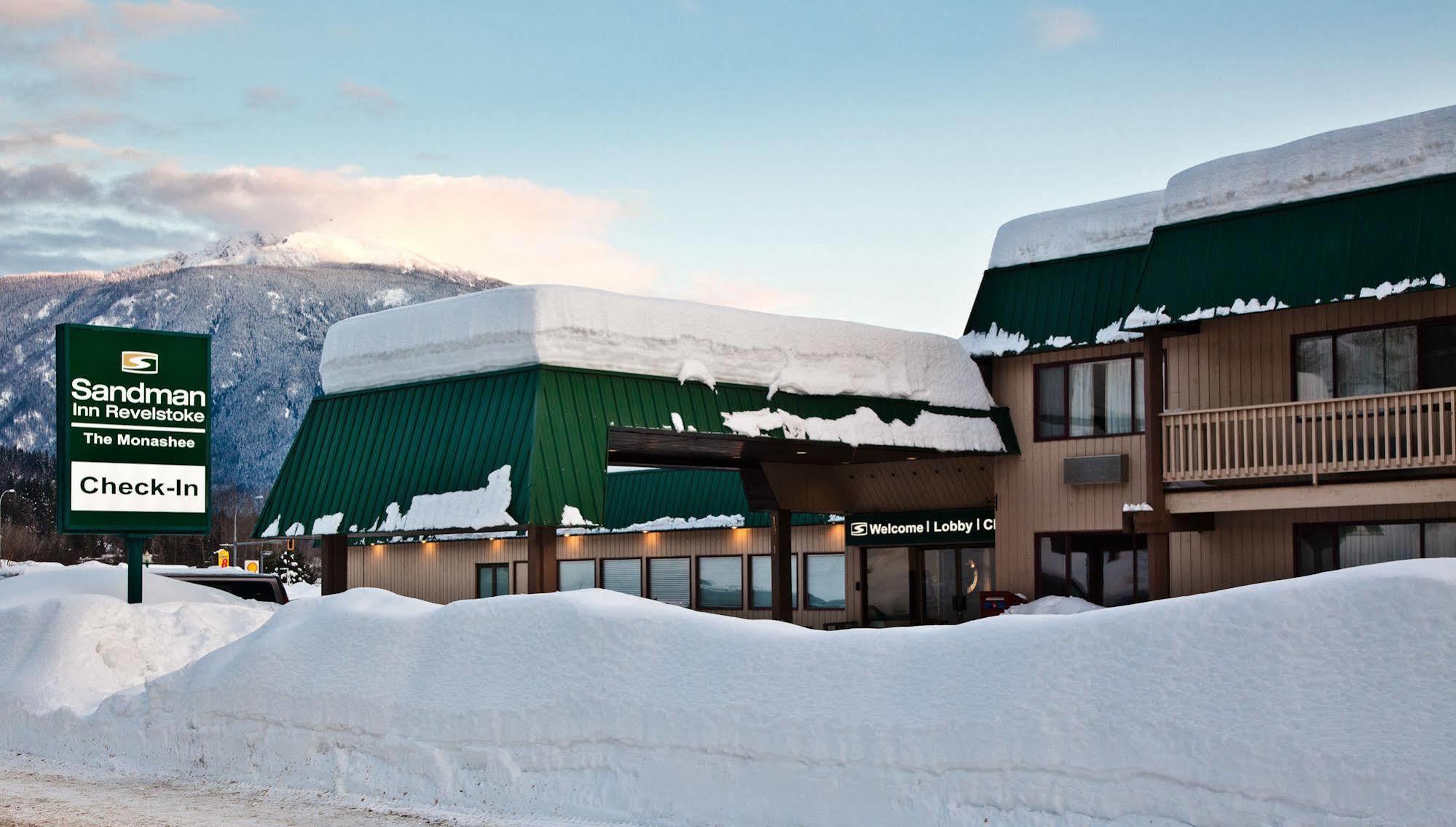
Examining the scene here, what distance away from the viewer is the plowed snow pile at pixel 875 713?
32.0 ft

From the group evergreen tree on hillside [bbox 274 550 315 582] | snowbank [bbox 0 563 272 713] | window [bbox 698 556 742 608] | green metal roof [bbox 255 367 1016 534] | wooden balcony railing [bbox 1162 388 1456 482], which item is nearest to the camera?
snowbank [bbox 0 563 272 713]

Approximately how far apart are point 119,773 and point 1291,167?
1808 centimetres

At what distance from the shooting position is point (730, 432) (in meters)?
23.6

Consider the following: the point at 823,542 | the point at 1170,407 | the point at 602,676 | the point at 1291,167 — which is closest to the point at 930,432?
the point at 1170,407

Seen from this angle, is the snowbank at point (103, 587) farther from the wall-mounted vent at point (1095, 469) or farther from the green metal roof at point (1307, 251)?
the green metal roof at point (1307, 251)

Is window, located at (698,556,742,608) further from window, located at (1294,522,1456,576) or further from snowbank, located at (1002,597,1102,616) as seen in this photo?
window, located at (1294,522,1456,576)

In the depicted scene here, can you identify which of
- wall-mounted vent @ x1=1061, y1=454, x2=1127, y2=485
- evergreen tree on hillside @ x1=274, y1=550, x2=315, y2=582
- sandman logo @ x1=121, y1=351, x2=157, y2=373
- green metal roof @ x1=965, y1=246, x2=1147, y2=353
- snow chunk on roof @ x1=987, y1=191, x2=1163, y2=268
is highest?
snow chunk on roof @ x1=987, y1=191, x2=1163, y2=268

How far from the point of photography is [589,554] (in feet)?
138

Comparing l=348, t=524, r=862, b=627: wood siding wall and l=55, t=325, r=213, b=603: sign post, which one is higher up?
l=55, t=325, r=213, b=603: sign post

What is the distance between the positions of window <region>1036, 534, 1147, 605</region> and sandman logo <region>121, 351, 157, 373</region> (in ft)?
50.6

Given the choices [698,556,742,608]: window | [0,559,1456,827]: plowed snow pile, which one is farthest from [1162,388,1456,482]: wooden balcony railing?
[698,556,742,608]: window

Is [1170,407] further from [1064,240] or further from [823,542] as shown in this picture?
[823,542]

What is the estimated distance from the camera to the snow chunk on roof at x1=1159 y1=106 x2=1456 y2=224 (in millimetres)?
21016

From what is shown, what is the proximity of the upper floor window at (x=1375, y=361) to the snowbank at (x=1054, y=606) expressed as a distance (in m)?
5.10
